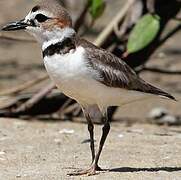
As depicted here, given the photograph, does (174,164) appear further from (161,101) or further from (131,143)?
(161,101)

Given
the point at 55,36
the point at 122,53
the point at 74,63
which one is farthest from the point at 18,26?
the point at 122,53

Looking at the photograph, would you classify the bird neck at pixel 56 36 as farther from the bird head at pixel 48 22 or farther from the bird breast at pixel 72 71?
the bird breast at pixel 72 71

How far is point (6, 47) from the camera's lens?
1271 cm

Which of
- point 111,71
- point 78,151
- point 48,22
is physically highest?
point 48,22

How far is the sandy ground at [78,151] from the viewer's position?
5309 millimetres

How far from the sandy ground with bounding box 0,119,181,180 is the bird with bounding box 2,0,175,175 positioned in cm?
28

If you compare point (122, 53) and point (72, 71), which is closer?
point (72, 71)

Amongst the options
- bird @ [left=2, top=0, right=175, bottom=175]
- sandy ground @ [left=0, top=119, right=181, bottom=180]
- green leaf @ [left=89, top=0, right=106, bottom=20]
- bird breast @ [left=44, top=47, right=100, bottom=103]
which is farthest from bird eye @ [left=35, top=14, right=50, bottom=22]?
green leaf @ [left=89, top=0, right=106, bottom=20]

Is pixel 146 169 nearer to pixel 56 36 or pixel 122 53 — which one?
pixel 56 36

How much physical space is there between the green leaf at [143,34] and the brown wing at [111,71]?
4.76 feet

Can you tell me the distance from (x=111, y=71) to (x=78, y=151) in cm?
107

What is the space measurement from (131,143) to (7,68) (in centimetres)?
499

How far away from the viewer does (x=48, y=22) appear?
524 centimetres

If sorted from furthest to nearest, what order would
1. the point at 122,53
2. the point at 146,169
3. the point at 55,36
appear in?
the point at 122,53 → the point at 146,169 → the point at 55,36
